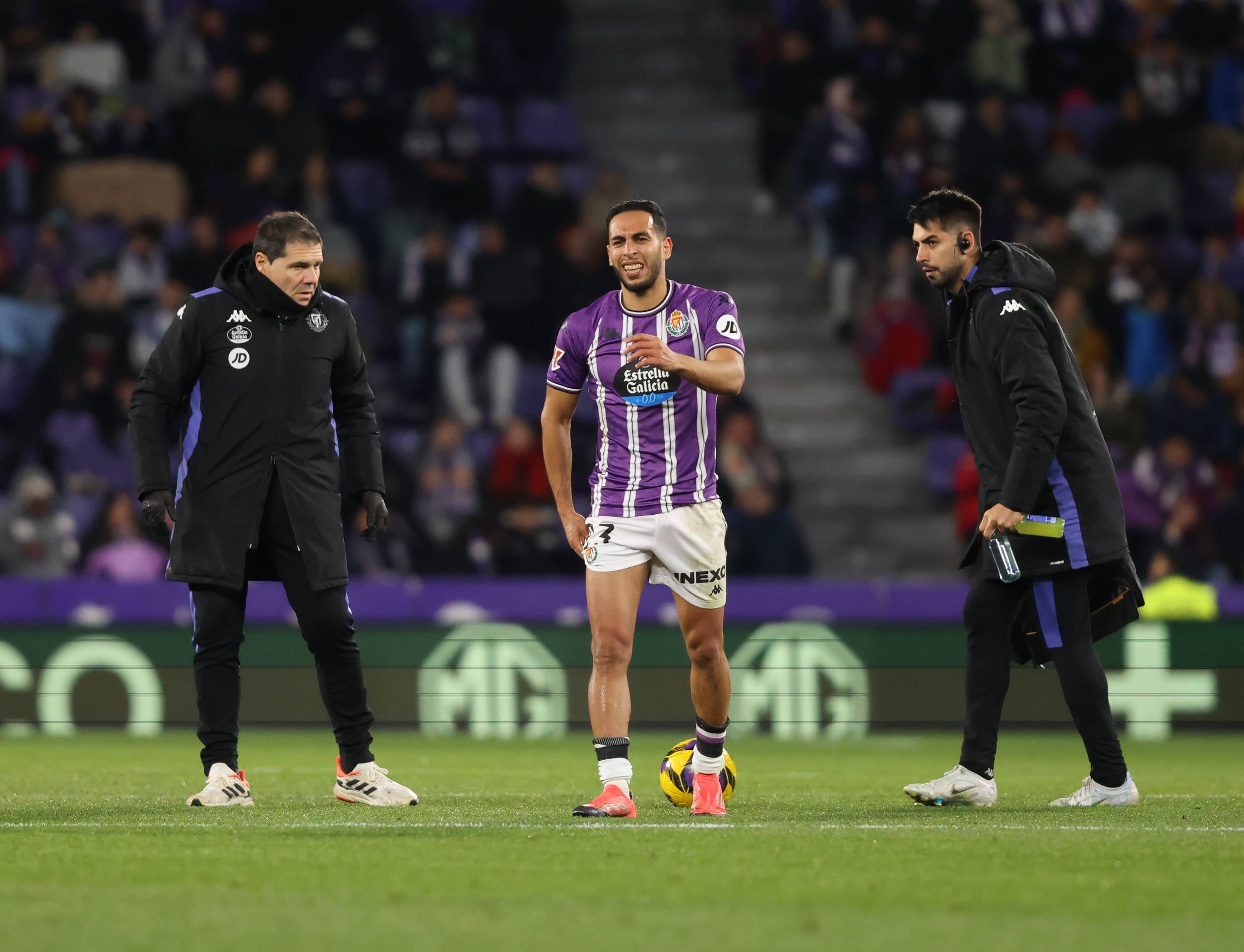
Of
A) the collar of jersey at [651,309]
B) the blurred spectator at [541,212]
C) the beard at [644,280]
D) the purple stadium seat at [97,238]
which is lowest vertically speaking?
the collar of jersey at [651,309]

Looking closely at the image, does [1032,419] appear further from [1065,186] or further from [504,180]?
[1065,186]

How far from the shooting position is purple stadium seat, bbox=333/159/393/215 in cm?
1741

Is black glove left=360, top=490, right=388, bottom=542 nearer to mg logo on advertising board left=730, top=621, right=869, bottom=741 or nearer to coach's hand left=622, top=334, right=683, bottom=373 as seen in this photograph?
coach's hand left=622, top=334, right=683, bottom=373

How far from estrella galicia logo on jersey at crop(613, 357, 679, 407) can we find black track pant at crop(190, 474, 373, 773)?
130 centimetres

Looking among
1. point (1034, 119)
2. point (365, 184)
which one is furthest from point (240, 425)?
point (1034, 119)

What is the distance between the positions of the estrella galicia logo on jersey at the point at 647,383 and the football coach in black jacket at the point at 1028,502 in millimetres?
1161

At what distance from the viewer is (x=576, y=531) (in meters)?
7.11

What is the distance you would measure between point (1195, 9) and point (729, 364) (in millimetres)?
14760

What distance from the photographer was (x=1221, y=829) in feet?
21.1

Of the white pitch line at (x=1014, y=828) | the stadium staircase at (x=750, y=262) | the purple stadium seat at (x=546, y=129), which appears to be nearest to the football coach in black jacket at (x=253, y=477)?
the white pitch line at (x=1014, y=828)

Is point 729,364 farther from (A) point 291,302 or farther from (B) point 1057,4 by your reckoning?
(B) point 1057,4

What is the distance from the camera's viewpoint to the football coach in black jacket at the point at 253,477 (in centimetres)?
732

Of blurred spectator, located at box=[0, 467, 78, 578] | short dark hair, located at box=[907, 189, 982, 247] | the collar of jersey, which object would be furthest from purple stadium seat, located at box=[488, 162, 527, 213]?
the collar of jersey

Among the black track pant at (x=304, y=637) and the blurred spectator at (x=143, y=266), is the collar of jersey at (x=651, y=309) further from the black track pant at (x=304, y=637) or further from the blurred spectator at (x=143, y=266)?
the blurred spectator at (x=143, y=266)
